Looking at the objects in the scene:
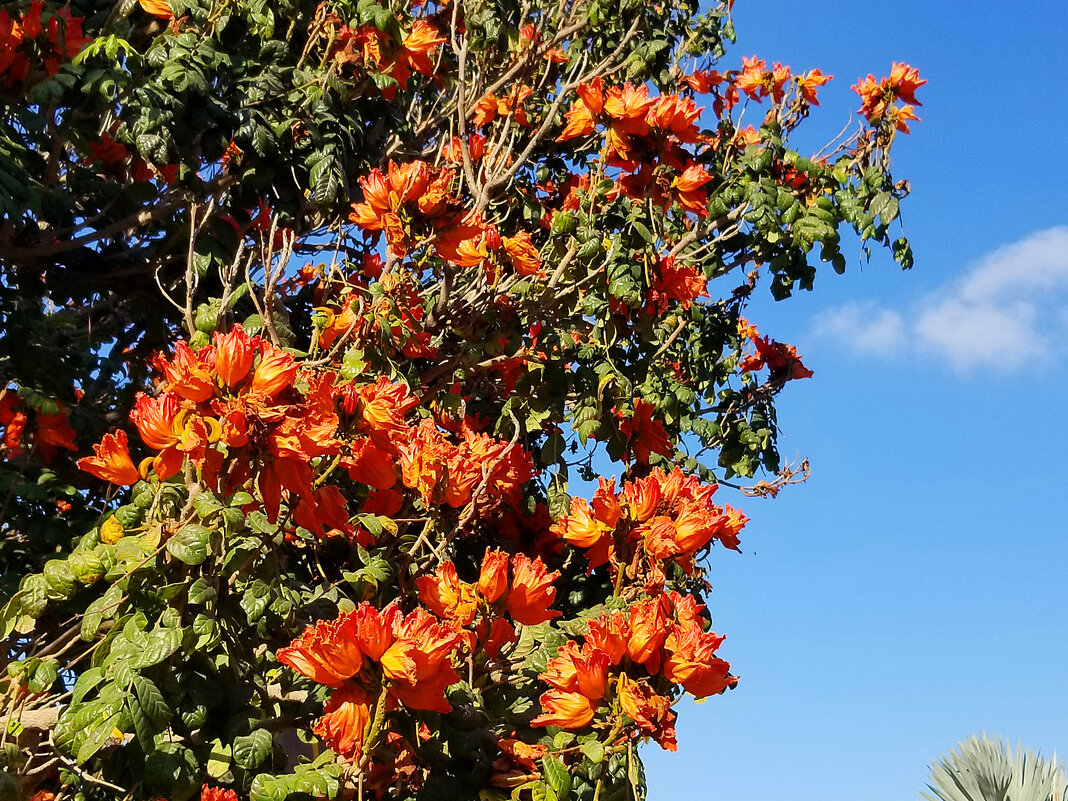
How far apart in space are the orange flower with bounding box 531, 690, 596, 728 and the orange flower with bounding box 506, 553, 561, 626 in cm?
37

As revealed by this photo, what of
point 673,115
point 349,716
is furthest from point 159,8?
point 349,716

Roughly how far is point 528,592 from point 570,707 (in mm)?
416

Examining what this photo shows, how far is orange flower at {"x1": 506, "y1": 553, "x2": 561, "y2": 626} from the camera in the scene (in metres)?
2.71

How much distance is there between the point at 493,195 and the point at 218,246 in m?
1.04

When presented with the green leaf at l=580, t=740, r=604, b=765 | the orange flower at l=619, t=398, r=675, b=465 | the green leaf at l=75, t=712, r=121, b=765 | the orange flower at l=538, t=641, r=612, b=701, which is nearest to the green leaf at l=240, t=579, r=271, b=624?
the green leaf at l=75, t=712, r=121, b=765

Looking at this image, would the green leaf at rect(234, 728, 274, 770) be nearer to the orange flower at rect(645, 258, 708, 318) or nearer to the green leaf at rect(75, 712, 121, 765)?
the green leaf at rect(75, 712, 121, 765)

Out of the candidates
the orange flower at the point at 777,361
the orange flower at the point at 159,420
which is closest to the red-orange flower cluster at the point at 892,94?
the orange flower at the point at 777,361

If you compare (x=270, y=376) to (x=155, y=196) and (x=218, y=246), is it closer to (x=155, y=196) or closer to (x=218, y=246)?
(x=218, y=246)

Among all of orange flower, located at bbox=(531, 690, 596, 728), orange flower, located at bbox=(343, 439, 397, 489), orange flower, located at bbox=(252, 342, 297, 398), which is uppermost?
orange flower, located at bbox=(343, 439, 397, 489)

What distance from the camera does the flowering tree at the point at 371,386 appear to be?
233 centimetres

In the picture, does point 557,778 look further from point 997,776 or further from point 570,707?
point 997,776

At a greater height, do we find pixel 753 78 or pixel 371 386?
pixel 753 78

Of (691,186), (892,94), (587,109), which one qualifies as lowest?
(691,186)

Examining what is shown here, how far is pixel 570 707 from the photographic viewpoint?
2.35 metres
